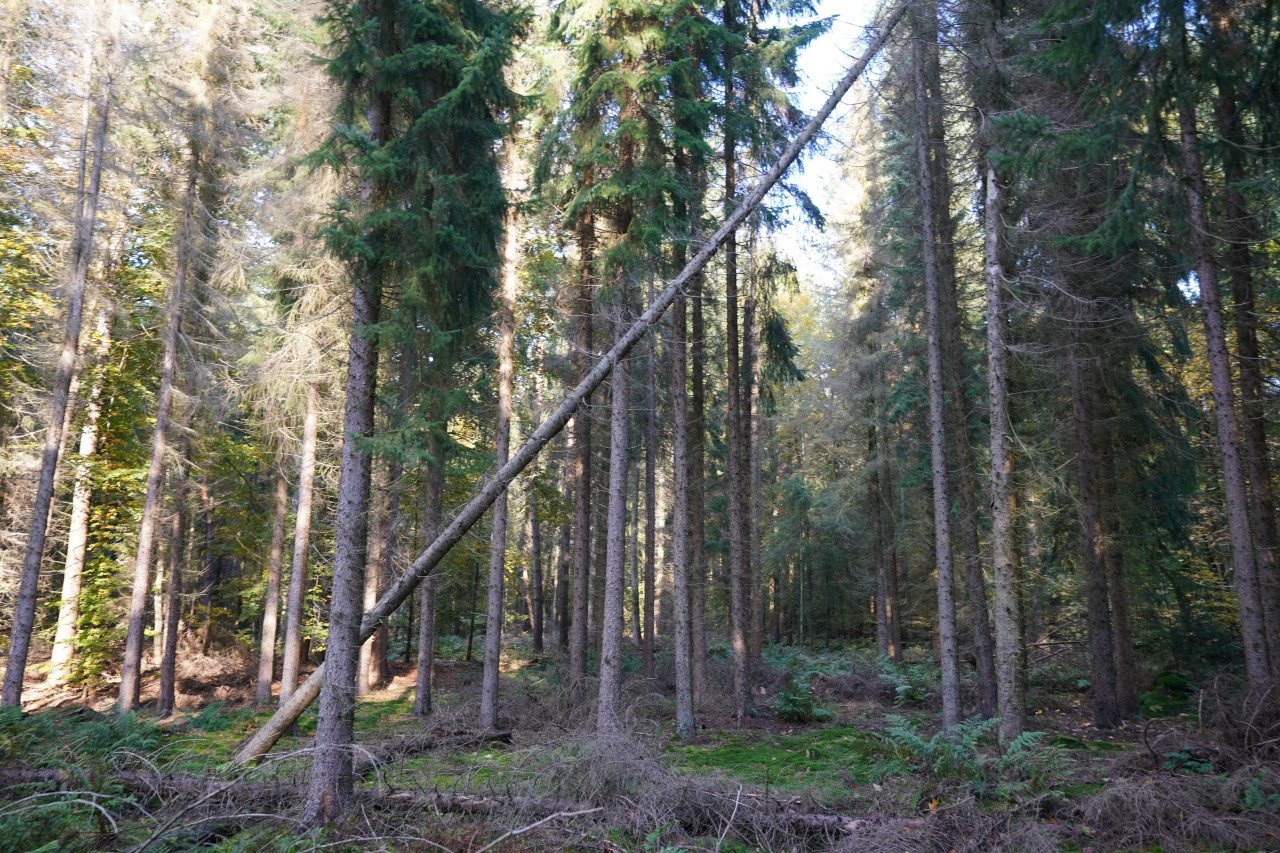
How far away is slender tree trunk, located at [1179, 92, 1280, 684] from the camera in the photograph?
821 centimetres

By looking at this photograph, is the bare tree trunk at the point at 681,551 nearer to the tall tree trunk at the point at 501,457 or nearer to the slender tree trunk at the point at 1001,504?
the tall tree trunk at the point at 501,457

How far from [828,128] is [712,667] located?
14.1m

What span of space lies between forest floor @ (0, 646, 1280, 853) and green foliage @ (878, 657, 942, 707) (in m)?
5.44

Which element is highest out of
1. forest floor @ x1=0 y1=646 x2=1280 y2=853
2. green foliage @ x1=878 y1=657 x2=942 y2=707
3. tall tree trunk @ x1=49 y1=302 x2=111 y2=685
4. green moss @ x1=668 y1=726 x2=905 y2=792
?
tall tree trunk @ x1=49 y1=302 x2=111 y2=685

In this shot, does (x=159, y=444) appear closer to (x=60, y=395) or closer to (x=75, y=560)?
(x=60, y=395)

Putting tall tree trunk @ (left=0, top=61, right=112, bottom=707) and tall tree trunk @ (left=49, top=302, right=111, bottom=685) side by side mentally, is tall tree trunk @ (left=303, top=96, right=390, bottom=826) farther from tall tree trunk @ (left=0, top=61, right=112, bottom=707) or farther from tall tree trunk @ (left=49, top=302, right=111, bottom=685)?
tall tree trunk @ (left=49, top=302, right=111, bottom=685)

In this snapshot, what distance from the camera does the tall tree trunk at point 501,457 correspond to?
42.1ft

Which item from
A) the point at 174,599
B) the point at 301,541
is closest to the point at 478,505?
the point at 301,541

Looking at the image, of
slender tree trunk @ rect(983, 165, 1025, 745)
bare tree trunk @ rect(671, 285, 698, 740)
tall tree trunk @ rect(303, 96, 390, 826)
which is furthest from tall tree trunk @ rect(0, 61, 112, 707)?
slender tree trunk @ rect(983, 165, 1025, 745)

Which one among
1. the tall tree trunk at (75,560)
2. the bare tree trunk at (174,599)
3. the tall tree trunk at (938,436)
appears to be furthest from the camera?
the tall tree trunk at (75,560)

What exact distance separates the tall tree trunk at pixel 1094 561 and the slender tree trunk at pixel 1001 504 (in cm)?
236

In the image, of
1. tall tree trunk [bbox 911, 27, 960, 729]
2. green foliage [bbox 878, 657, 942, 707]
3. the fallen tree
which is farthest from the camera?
green foliage [bbox 878, 657, 942, 707]

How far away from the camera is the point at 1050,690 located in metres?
16.5

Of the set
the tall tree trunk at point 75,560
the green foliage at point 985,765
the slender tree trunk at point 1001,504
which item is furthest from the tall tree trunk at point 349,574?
the tall tree trunk at point 75,560
